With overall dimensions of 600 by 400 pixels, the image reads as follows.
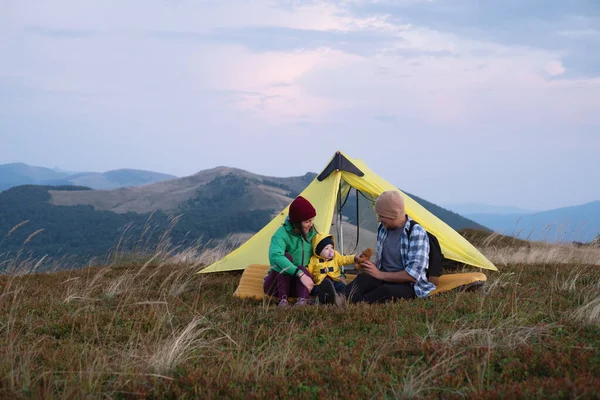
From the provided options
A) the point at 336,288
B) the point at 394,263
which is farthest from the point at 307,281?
the point at 394,263

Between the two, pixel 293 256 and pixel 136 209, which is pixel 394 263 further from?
pixel 136 209

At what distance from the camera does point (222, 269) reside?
10.4 meters

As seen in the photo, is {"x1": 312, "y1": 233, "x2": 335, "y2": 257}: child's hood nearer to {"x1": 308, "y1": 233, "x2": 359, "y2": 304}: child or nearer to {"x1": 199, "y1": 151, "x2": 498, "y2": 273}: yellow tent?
{"x1": 308, "y1": 233, "x2": 359, "y2": 304}: child

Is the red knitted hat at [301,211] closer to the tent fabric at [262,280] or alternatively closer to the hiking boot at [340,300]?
the hiking boot at [340,300]

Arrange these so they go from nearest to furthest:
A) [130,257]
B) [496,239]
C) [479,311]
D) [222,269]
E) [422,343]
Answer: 1. [422,343]
2. [479,311]
3. [222,269]
4. [130,257]
5. [496,239]

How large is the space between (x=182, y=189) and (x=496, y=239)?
350 feet

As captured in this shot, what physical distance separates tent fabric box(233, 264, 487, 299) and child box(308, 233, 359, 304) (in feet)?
2.50

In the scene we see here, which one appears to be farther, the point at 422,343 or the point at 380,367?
the point at 422,343

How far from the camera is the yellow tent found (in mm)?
10227

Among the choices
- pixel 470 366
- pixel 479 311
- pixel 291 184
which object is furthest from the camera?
pixel 291 184

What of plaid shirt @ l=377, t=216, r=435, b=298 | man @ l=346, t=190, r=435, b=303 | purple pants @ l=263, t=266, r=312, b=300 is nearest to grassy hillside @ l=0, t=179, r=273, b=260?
purple pants @ l=263, t=266, r=312, b=300

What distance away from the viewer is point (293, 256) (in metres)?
7.77

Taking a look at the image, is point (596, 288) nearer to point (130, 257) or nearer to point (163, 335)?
point (163, 335)

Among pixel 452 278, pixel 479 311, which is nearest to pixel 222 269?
pixel 452 278
